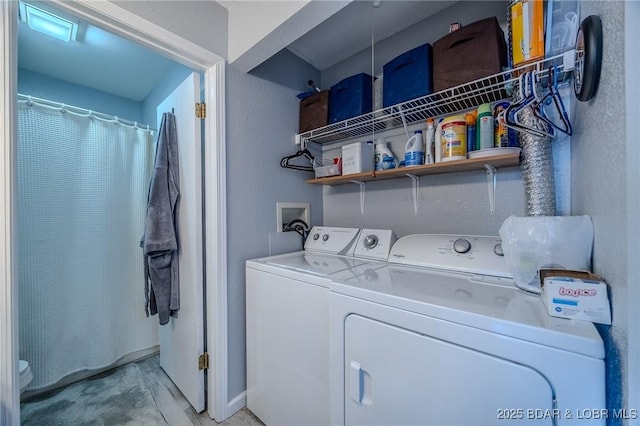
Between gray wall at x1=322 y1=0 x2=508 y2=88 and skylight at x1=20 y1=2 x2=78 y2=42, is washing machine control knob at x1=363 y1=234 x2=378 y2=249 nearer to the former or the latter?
gray wall at x1=322 y1=0 x2=508 y2=88

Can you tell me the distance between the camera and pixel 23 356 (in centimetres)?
168

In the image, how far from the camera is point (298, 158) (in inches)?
78.0

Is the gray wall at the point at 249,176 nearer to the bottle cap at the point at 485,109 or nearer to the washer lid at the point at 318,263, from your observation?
the washer lid at the point at 318,263

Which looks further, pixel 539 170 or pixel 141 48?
pixel 141 48

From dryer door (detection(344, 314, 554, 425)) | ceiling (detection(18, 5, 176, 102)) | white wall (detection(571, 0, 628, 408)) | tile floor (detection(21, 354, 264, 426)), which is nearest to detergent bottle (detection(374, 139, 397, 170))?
white wall (detection(571, 0, 628, 408))

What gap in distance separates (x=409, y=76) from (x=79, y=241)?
2671mm

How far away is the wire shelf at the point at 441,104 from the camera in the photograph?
970mm

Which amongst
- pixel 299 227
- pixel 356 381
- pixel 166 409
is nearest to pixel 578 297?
pixel 356 381

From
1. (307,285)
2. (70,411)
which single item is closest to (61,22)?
(307,285)

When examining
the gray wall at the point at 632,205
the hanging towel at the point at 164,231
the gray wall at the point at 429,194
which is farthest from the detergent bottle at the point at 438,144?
the hanging towel at the point at 164,231

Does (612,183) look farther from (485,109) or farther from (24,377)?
(24,377)

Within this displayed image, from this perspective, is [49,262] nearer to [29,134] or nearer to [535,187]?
[29,134]

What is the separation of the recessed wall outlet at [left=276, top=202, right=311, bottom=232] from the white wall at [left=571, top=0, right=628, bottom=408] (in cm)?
158

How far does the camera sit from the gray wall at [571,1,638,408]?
1.73 ft
